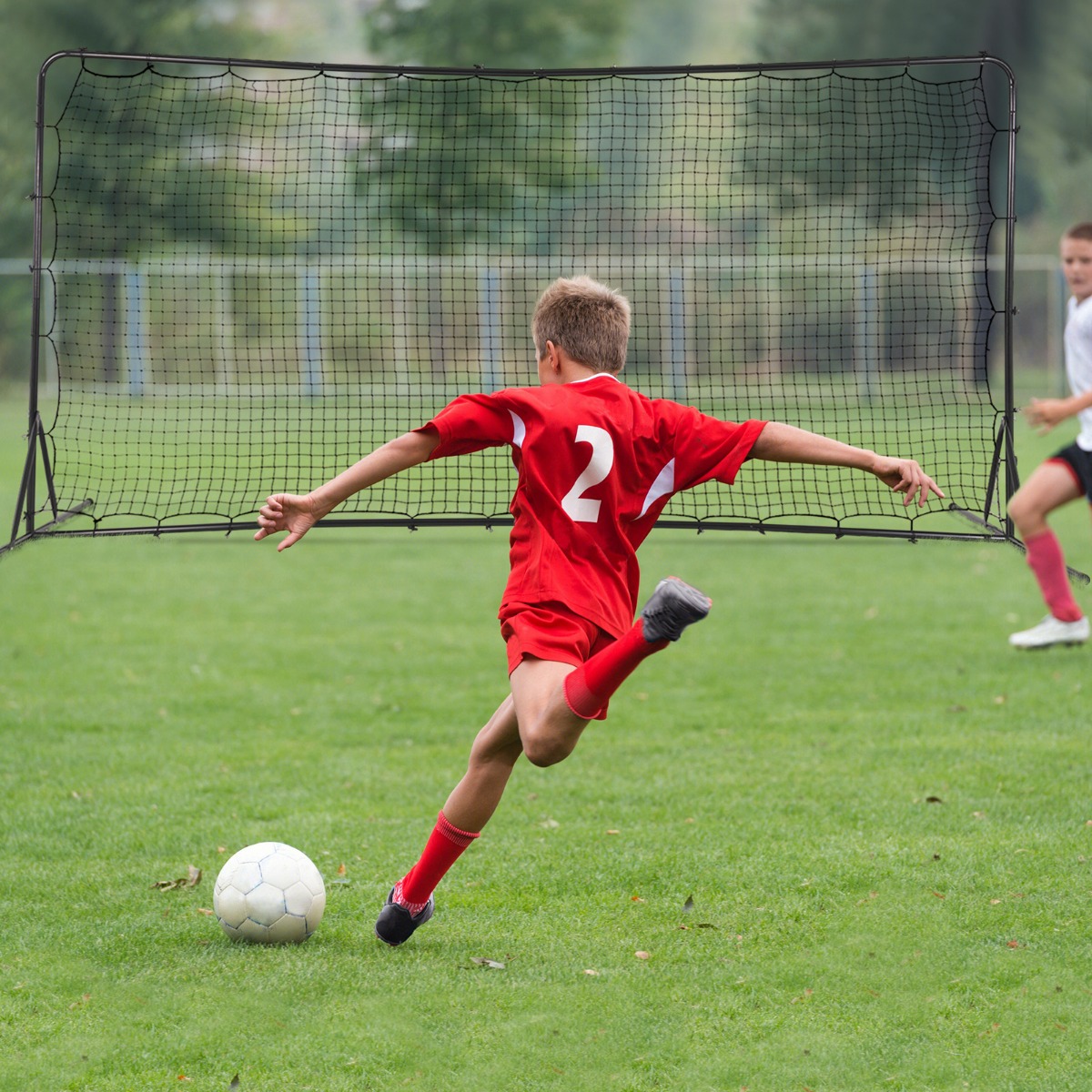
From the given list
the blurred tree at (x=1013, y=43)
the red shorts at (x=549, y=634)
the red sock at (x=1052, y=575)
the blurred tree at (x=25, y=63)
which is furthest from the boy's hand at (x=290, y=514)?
the blurred tree at (x=1013, y=43)

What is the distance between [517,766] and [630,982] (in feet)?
8.77

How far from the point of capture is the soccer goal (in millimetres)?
13820

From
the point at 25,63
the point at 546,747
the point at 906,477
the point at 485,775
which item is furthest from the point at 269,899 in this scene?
the point at 25,63

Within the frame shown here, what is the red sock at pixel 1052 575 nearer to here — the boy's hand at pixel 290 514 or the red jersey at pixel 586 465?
the red jersey at pixel 586 465

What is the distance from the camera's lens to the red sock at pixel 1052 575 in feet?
29.5

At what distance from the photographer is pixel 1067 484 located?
8406 millimetres

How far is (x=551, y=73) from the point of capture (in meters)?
6.43

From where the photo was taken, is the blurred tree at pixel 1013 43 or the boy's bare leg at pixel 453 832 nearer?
the boy's bare leg at pixel 453 832

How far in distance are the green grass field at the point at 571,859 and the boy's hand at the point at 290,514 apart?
134 cm

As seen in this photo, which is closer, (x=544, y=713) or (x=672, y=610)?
(x=672, y=610)

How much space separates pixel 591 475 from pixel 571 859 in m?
1.76

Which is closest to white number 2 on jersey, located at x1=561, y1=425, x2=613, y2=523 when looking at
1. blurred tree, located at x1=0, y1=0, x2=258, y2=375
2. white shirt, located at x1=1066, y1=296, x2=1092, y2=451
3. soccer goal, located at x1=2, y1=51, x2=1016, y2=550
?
white shirt, located at x1=1066, y1=296, x2=1092, y2=451

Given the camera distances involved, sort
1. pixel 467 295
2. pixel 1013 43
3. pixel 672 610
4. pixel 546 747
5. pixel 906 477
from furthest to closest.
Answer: pixel 1013 43 → pixel 467 295 → pixel 906 477 → pixel 546 747 → pixel 672 610

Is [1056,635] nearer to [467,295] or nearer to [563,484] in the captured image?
[563,484]
